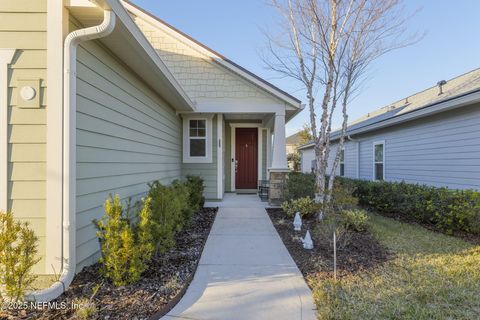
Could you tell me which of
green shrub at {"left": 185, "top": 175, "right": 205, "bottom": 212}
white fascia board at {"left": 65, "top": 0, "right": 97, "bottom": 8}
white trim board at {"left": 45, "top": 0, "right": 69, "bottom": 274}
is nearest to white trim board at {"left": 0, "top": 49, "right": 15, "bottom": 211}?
white trim board at {"left": 45, "top": 0, "right": 69, "bottom": 274}

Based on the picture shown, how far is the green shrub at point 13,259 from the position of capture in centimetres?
238

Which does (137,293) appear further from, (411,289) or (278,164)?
(278,164)

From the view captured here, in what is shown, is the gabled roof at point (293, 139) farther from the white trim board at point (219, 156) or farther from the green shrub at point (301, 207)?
the green shrub at point (301, 207)

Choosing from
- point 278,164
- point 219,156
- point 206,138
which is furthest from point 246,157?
point 278,164

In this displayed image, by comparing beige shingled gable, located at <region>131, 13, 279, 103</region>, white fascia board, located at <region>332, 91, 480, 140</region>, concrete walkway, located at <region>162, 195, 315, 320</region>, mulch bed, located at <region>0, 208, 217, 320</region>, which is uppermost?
beige shingled gable, located at <region>131, 13, 279, 103</region>

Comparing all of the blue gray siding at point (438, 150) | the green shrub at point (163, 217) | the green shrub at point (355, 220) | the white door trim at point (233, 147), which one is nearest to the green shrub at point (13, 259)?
the green shrub at point (163, 217)

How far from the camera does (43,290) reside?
8.61ft

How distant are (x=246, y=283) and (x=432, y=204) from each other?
192 inches

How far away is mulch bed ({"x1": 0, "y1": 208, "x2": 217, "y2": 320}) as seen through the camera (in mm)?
2461

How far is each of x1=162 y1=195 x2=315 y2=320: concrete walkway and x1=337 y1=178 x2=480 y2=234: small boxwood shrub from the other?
10.5ft

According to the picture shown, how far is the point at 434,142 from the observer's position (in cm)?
773

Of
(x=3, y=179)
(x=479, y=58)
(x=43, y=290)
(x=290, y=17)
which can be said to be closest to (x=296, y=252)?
(x=43, y=290)

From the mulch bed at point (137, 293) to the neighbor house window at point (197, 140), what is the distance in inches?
189

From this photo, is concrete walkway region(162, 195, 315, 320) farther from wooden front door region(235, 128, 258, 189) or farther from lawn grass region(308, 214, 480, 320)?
wooden front door region(235, 128, 258, 189)
